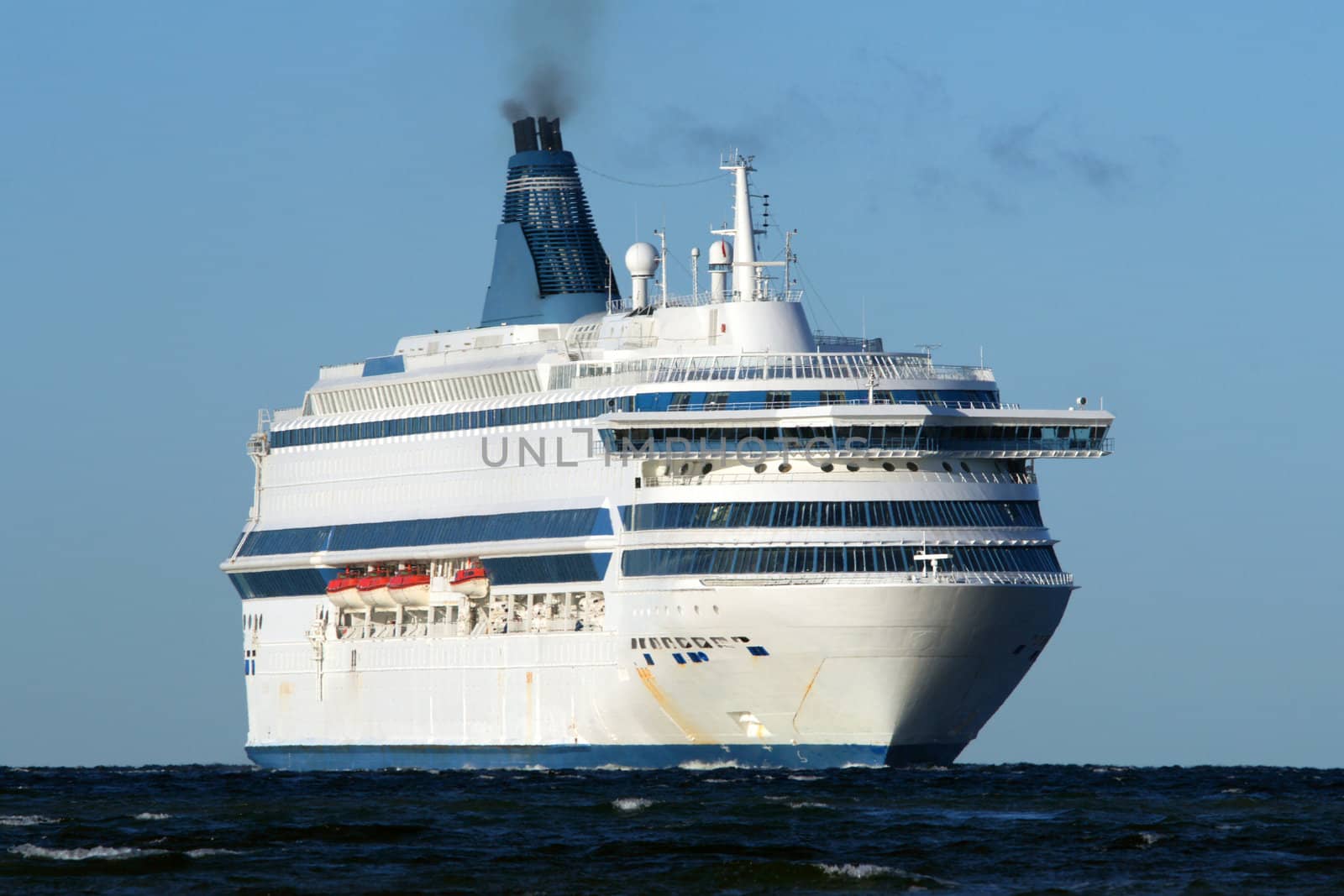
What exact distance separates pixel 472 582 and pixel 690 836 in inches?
1084

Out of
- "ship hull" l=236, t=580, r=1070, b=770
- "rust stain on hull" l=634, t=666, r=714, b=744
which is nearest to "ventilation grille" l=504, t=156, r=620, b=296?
"ship hull" l=236, t=580, r=1070, b=770

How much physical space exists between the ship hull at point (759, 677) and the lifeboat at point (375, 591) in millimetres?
4928

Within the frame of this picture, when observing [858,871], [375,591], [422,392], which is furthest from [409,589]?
[858,871]

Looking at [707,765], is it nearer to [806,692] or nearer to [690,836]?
[806,692]

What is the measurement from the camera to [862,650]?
8875cm

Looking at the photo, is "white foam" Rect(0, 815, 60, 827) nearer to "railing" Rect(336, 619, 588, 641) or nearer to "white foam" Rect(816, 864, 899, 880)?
"railing" Rect(336, 619, 588, 641)

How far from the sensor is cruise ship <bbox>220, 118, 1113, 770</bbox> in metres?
89.4

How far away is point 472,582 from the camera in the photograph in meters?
101

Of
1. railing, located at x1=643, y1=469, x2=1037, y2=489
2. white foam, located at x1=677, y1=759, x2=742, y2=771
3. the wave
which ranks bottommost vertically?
the wave

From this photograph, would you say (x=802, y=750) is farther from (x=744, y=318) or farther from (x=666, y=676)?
(x=744, y=318)

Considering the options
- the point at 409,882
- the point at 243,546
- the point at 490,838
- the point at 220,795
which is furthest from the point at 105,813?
the point at 243,546

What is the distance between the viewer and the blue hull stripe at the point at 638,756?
9031cm

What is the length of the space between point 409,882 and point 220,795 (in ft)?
95.0

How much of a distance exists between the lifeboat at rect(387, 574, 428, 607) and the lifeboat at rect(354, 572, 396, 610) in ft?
1.04
